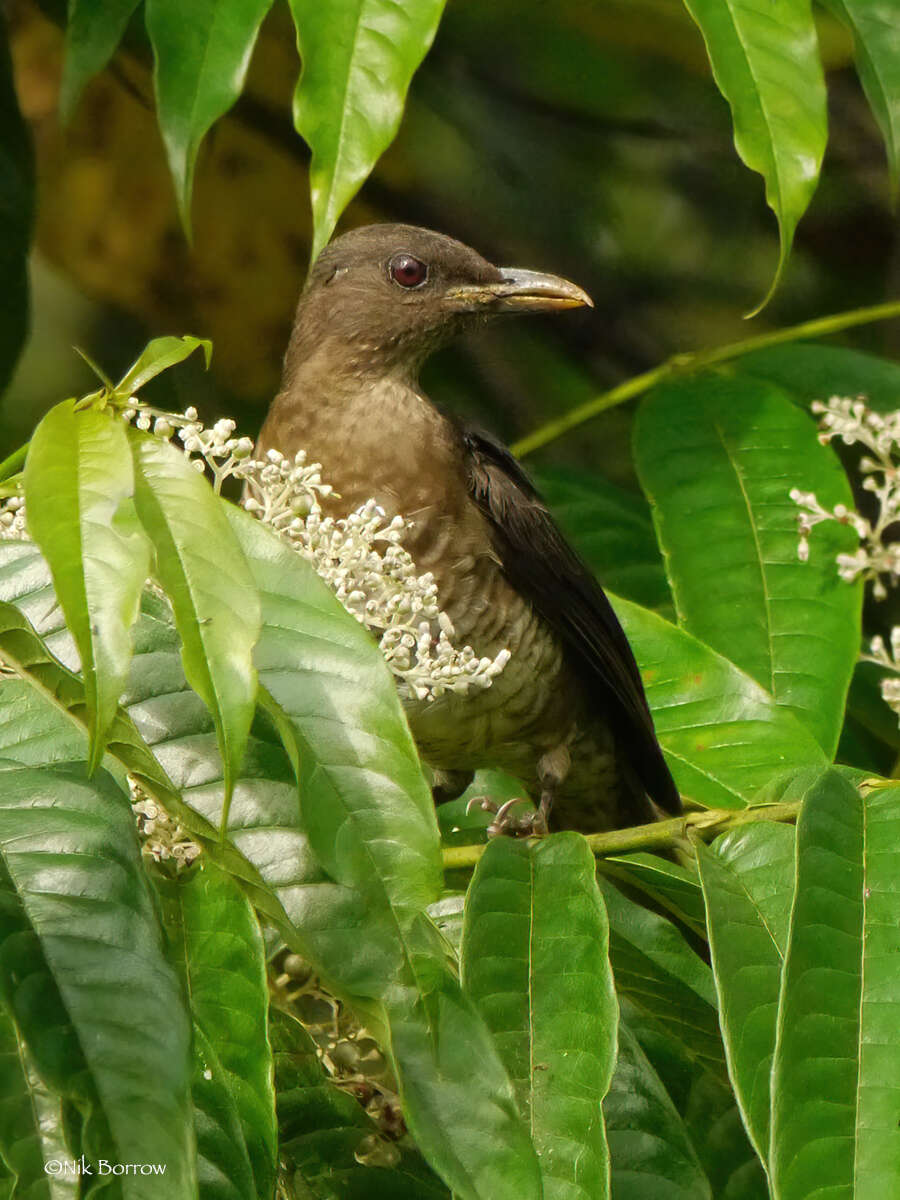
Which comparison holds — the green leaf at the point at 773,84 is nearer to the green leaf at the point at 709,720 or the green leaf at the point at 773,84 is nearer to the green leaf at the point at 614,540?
the green leaf at the point at 709,720

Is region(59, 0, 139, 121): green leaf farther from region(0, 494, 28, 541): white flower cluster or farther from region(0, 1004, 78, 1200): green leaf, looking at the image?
region(0, 1004, 78, 1200): green leaf

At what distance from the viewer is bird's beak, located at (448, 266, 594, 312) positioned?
332 centimetres

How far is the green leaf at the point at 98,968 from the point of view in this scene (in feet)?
4.42

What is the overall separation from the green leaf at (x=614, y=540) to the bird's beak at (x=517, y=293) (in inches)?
16.2

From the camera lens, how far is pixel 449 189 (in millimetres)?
4953

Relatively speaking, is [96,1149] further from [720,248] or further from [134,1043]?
[720,248]

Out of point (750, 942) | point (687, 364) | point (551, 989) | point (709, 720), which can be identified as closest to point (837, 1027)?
point (750, 942)

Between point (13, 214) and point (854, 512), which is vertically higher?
point (13, 214)

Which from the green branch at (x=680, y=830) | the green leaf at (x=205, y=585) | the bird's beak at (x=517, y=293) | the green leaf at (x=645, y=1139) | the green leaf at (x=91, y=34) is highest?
the green leaf at (x=91, y=34)

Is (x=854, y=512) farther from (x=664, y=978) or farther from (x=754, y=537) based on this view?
(x=664, y=978)

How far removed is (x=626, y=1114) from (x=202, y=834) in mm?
627

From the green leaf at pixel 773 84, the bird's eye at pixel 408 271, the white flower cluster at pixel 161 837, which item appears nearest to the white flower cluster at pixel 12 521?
the white flower cluster at pixel 161 837

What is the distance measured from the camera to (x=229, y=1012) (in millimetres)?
1669

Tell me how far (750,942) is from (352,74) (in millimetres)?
1182
